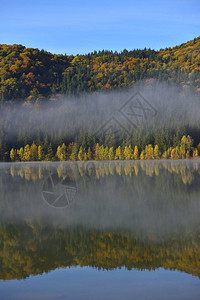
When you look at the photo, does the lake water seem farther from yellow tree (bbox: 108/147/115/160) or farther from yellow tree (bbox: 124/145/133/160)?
yellow tree (bbox: 108/147/115/160)

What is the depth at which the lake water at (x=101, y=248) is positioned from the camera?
47.7 ft

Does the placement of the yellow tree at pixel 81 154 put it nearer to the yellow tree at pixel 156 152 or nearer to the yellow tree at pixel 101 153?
the yellow tree at pixel 101 153

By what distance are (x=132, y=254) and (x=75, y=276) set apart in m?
3.70

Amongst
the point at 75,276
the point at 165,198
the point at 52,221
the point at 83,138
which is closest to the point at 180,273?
the point at 75,276

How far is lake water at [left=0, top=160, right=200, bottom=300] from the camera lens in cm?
1454

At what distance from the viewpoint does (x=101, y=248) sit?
19.5 meters

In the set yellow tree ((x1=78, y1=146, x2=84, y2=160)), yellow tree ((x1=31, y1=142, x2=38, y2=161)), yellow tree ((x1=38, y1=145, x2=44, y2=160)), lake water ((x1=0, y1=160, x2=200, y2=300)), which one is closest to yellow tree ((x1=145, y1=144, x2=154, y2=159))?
yellow tree ((x1=78, y1=146, x2=84, y2=160))

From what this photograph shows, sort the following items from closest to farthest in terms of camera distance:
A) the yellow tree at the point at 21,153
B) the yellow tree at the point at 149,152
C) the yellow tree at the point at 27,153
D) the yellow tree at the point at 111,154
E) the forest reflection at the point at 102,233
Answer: the forest reflection at the point at 102,233, the yellow tree at the point at 149,152, the yellow tree at the point at 27,153, the yellow tree at the point at 21,153, the yellow tree at the point at 111,154

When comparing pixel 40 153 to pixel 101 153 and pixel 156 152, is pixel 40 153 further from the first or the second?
pixel 156 152

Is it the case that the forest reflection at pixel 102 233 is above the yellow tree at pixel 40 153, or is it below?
above

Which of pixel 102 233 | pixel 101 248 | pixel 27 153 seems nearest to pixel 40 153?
pixel 27 153

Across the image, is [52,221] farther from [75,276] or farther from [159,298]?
[159,298]

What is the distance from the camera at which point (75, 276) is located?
15.9 m

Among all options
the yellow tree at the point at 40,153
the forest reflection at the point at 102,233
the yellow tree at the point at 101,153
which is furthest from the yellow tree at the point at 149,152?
the forest reflection at the point at 102,233
